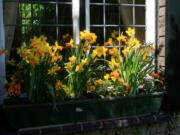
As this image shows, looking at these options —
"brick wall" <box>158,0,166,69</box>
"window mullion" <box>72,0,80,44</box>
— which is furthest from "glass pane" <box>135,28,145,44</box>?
"window mullion" <box>72,0,80,44</box>

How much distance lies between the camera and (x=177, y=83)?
3.01 m

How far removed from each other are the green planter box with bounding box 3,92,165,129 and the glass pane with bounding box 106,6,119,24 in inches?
46.0

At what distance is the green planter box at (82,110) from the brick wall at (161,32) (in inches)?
18.6

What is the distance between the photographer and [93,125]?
250 cm

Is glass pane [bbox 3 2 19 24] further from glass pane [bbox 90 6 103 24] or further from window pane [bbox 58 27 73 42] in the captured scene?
glass pane [bbox 90 6 103 24]

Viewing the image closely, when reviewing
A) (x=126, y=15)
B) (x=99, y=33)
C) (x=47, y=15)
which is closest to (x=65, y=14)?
(x=47, y=15)

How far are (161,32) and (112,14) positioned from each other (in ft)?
2.31

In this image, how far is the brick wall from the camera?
2979mm

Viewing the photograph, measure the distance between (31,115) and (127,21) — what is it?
6.02 feet

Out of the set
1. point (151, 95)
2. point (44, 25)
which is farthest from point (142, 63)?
point (44, 25)

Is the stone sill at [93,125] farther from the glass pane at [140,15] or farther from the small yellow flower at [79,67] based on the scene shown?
the glass pane at [140,15]

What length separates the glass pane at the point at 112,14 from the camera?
3240 millimetres

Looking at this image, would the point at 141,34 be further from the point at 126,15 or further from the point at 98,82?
the point at 98,82

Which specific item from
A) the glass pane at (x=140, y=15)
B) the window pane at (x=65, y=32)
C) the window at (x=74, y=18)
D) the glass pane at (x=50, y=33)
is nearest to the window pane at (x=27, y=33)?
the window at (x=74, y=18)
